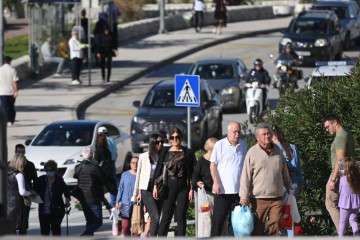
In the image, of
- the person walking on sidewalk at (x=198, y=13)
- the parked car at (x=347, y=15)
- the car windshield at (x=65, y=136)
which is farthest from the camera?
the person walking on sidewalk at (x=198, y=13)

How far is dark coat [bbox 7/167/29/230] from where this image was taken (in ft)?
53.7

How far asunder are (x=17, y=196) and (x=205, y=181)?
110 inches

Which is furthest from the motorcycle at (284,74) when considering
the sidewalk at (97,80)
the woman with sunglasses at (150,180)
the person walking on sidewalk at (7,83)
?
the woman with sunglasses at (150,180)

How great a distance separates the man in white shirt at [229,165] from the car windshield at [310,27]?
2688cm

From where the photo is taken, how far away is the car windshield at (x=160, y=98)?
1096 inches

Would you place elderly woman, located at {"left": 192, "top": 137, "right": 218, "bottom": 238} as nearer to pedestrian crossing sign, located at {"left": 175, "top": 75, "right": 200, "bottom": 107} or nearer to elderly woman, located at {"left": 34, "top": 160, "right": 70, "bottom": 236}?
elderly woman, located at {"left": 34, "top": 160, "right": 70, "bottom": 236}

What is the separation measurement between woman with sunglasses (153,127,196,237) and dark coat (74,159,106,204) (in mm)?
1829

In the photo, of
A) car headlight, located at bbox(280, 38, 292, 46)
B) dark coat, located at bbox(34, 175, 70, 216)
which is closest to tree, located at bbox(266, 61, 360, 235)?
dark coat, located at bbox(34, 175, 70, 216)

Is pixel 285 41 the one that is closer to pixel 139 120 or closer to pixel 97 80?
pixel 97 80

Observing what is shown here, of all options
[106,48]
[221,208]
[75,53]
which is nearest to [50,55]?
[106,48]

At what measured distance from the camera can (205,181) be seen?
15.2m

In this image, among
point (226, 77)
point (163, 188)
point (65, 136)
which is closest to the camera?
point (163, 188)

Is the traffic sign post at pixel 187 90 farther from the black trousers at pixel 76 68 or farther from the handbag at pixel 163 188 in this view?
the black trousers at pixel 76 68

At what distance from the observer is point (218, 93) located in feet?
105
